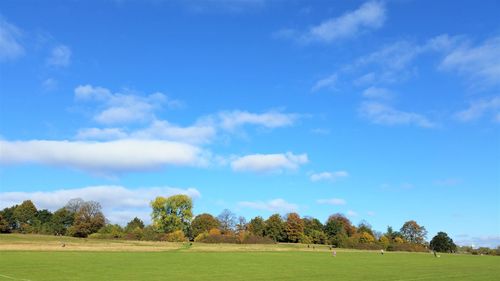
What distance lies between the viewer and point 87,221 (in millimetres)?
142875

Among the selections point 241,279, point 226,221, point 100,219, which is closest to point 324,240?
point 226,221

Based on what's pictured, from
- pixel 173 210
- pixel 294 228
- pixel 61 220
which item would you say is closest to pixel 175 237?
pixel 173 210

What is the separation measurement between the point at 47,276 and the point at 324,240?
131m

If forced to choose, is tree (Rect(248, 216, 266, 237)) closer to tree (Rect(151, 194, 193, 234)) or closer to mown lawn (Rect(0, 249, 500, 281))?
tree (Rect(151, 194, 193, 234))

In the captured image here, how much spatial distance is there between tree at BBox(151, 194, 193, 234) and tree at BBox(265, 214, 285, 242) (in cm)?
2668

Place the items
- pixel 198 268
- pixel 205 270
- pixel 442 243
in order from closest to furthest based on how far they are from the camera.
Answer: pixel 205 270
pixel 198 268
pixel 442 243

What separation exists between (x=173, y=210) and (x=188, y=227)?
8.04 meters

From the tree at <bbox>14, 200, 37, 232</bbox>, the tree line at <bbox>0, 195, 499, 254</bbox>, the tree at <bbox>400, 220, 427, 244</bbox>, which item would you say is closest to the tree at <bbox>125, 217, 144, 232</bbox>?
the tree line at <bbox>0, 195, 499, 254</bbox>

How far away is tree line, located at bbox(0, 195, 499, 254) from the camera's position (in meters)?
140

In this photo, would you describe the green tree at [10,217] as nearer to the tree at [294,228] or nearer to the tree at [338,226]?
the tree at [294,228]

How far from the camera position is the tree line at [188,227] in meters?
140

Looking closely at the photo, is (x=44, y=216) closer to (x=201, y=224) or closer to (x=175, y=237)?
(x=201, y=224)

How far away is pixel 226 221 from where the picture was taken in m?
174

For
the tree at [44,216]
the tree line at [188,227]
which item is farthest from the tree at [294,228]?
the tree at [44,216]
